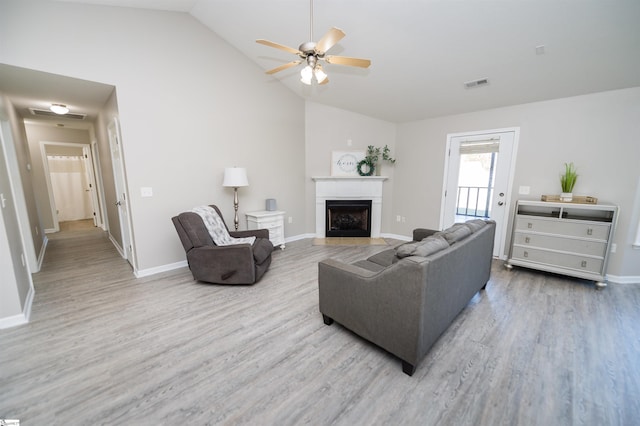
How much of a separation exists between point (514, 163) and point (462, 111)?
117 centimetres

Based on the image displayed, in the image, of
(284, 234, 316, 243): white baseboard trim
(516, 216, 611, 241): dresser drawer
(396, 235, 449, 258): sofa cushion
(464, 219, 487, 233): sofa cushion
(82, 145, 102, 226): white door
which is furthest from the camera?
(82, 145, 102, 226): white door

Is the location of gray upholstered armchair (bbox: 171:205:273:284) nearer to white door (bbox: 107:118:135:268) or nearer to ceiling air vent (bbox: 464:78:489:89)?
white door (bbox: 107:118:135:268)

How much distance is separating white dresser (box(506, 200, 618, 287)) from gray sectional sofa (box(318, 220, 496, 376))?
5.37 ft

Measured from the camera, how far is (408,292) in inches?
62.3

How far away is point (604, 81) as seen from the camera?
2.84 m

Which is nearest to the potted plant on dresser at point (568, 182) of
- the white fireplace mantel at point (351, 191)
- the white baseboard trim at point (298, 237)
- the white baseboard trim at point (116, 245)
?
the white fireplace mantel at point (351, 191)

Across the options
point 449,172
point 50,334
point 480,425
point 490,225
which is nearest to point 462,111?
point 449,172

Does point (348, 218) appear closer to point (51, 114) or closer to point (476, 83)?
point (476, 83)

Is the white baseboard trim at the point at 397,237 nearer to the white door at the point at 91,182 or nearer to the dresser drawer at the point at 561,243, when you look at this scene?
the dresser drawer at the point at 561,243

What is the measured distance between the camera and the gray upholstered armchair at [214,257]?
2.91 m

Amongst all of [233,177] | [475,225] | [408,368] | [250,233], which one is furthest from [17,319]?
[475,225]

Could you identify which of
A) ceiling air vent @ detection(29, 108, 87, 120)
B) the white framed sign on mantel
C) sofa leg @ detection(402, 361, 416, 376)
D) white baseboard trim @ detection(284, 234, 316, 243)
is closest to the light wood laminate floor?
sofa leg @ detection(402, 361, 416, 376)

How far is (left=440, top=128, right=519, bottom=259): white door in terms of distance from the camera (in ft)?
12.4

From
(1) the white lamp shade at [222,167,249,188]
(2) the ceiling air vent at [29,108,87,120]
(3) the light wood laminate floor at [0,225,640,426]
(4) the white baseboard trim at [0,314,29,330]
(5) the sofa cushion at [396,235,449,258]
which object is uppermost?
(2) the ceiling air vent at [29,108,87,120]
